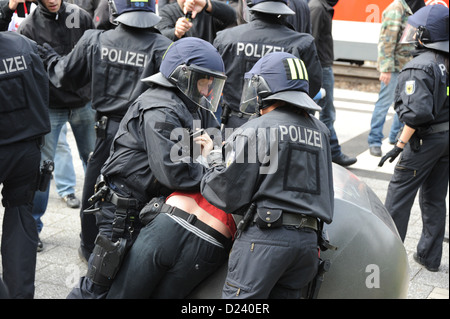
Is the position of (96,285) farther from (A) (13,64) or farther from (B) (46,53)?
(B) (46,53)

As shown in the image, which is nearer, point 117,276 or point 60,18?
point 117,276

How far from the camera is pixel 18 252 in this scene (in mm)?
4465

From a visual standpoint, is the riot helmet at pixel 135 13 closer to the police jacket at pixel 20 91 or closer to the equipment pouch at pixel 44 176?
the police jacket at pixel 20 91

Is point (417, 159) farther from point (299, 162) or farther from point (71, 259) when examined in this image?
point (71, 259)

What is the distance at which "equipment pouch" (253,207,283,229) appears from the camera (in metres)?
3.23

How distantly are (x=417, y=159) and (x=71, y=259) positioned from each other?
2999 millimetres

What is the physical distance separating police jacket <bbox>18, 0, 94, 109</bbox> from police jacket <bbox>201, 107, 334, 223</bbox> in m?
2.72

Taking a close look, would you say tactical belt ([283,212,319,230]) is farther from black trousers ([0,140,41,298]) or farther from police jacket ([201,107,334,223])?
black trousers ([0,140,41,298])

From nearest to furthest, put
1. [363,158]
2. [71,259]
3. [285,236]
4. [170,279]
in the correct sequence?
[285,236] → [170,279] → [71,259] → [363,158]

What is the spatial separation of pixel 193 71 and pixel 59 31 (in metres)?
2.40

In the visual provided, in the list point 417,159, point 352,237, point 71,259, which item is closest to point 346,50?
point 417,159

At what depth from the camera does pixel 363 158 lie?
8.67m

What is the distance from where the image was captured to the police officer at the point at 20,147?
14.2 feet

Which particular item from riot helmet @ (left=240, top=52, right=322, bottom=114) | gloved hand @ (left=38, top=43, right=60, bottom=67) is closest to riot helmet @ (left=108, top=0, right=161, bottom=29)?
gloved hand @ (left=38, top=43, right=60, bottom=67)
